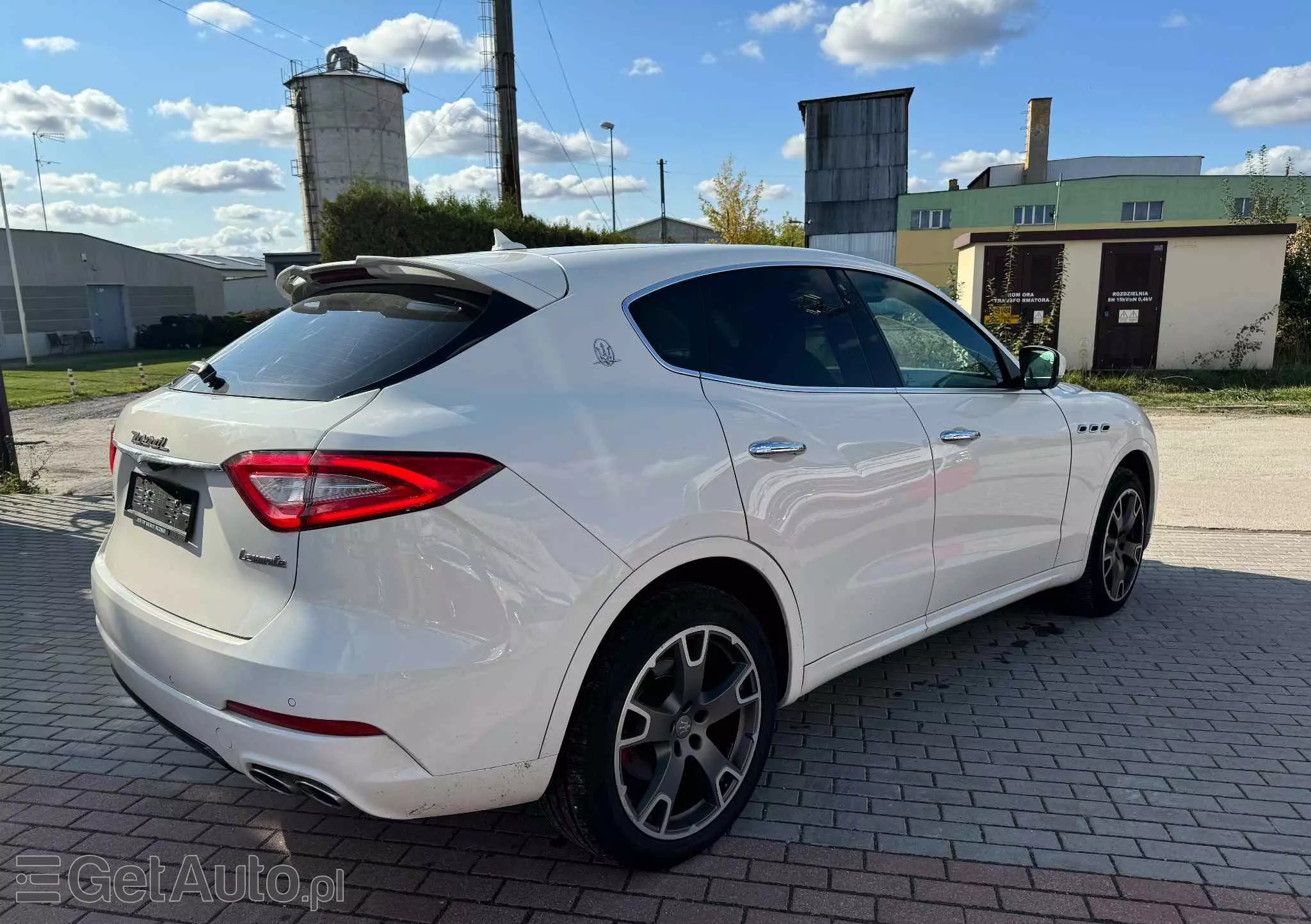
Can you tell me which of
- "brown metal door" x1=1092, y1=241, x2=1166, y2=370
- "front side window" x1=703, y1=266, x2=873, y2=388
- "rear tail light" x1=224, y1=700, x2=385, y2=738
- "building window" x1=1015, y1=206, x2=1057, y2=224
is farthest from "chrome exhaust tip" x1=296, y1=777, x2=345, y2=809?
"building window" x1=1015, y1=206, x2=1057, y2=224

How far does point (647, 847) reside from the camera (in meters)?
2.56

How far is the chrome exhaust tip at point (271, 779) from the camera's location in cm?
217

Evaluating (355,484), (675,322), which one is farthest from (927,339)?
(355,484)

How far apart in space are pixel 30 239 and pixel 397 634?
165 ft

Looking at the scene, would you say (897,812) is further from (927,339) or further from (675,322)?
(927,339)

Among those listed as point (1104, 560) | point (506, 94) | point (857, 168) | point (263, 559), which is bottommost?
point (1104, 560)

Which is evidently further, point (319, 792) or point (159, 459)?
point (159, 459)

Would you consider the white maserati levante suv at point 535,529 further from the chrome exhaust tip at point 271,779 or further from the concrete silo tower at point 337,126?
the concrete silo tower at point 337,126

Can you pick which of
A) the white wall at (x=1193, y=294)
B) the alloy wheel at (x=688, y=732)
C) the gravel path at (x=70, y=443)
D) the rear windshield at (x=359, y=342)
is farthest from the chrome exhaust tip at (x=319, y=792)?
the white wall at (x=1193, y=294)

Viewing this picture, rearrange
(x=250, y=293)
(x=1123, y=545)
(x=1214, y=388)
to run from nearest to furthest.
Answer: (x=1123, y=545) → (x=1214, y=388) → (x=250, y=293)

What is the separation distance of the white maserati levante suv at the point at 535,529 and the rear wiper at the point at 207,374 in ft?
0.06

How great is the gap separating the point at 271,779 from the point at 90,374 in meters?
32.1

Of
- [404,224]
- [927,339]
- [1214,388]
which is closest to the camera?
[927,339]

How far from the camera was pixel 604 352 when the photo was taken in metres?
2.52
